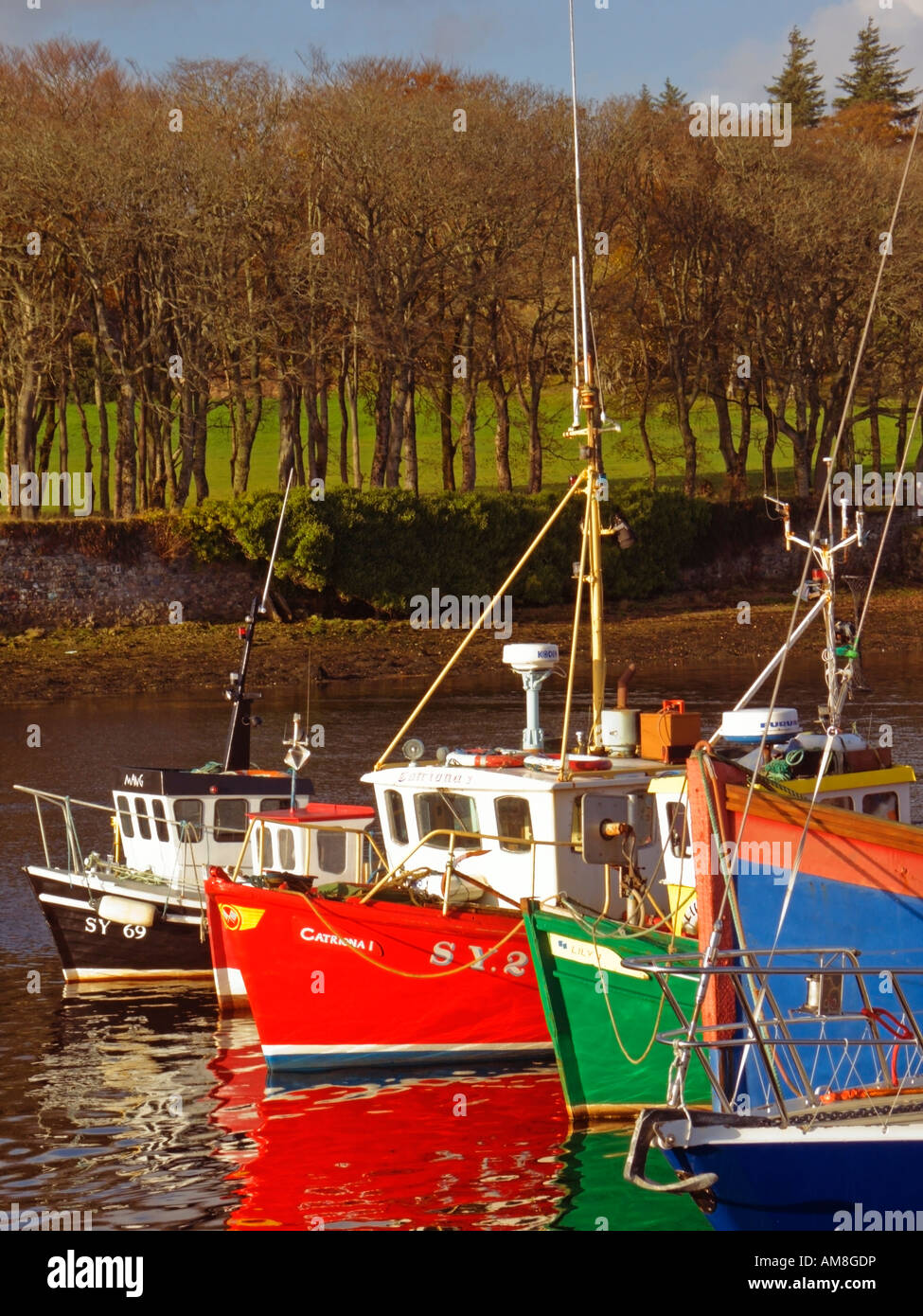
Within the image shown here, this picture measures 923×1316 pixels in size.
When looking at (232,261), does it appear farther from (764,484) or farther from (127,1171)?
(127,1171)

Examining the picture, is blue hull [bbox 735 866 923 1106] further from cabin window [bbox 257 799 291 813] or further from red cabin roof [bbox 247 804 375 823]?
cabin window [bbox 257 799 291 813]

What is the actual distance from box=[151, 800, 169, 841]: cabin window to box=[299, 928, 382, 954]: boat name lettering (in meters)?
5.91

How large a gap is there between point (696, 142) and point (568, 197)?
9.32 m

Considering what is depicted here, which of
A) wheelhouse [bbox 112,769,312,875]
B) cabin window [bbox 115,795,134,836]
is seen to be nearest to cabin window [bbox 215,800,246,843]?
wheelhouse [bbox 112,769,312,875]

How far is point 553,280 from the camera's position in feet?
202

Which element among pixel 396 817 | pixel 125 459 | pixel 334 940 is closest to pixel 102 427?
pixel 125 459

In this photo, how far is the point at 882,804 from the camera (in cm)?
1752

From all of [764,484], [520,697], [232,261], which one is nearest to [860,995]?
[520,697]

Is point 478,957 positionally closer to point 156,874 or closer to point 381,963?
point 381,963

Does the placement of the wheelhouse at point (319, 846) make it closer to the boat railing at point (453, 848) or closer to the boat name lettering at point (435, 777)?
the boat railing at point (453, 848)

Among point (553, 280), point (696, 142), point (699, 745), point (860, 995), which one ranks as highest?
point (696, 142)

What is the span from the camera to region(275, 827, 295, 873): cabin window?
73.0 feet

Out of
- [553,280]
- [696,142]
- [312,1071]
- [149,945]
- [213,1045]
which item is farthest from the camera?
[696,142]

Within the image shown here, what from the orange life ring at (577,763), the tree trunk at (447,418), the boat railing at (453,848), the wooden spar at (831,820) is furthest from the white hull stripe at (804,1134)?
the tree trunk at (447,418)
